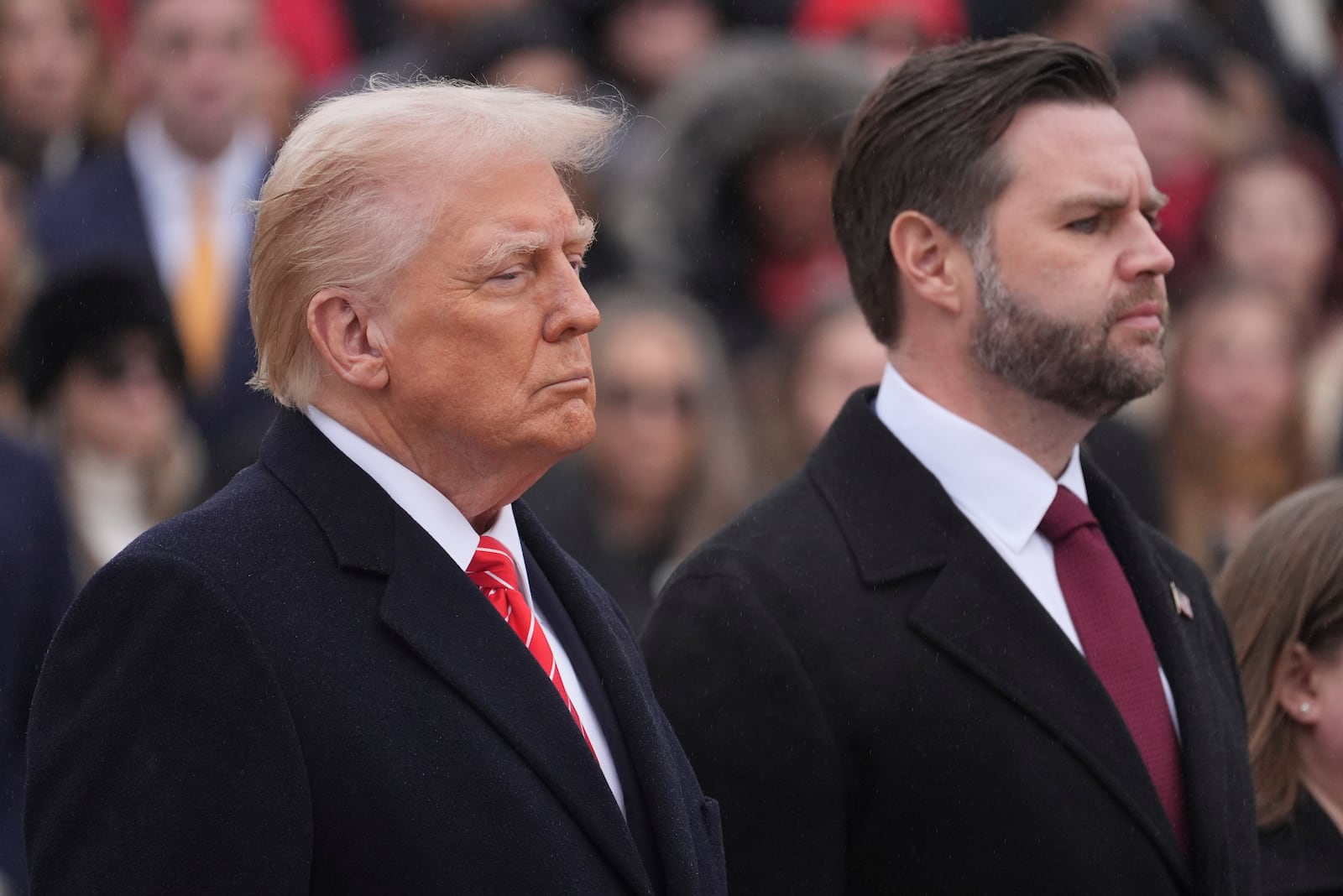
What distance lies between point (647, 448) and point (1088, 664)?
113 inches

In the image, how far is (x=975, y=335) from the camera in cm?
342

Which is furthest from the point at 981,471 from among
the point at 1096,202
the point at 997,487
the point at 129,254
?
the point at 129,254

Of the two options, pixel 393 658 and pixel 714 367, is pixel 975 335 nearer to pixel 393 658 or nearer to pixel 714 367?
pixel 393 658

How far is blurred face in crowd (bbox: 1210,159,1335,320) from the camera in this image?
26.2ft

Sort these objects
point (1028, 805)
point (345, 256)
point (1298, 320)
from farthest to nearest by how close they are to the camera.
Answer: point (1298, 320)
point (1028, 805)
point (345, 256)

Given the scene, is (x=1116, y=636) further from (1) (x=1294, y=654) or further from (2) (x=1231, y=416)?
(2) (x=1231, y=416)

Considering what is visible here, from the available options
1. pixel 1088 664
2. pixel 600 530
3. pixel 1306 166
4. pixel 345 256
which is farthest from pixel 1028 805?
pixel 1306 166

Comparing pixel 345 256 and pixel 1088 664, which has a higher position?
pixel 345 256

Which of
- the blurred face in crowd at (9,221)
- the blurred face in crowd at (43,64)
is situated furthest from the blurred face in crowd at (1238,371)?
the blurred face in crowd at (43,64)

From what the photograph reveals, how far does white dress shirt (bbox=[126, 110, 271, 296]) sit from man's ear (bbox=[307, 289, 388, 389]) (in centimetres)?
425

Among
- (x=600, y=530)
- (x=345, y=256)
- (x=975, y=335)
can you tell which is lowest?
(x=600, y=530)

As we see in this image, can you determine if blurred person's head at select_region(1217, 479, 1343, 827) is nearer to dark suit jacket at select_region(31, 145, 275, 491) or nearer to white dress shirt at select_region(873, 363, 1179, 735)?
white dress shirt at select_region(873, 363, 1179, 735)

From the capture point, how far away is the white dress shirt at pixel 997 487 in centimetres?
335

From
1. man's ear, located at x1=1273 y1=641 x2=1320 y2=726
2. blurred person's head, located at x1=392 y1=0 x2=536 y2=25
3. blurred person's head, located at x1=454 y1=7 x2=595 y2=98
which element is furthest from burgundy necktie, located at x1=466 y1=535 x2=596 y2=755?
blurred person's head, located at x1=392 y1=0 x2=536 y2=25
